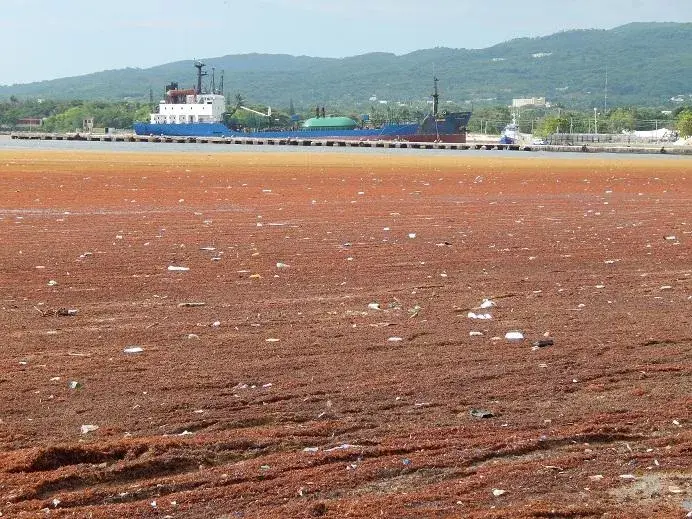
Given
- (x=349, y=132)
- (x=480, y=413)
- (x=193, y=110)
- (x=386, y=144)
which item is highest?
(x=193, y=110)

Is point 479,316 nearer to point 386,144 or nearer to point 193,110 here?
point 386,144

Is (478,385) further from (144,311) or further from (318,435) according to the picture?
(144,311)

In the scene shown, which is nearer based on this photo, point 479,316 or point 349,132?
point 479,316

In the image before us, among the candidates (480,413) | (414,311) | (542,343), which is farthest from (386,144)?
(480,413)

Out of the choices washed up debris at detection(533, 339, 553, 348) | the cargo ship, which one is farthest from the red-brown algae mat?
the cargo ship

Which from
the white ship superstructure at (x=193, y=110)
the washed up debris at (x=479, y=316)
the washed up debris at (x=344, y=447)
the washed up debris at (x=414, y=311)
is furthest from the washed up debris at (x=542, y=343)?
the white ship superstructure at (x=193, y=110)

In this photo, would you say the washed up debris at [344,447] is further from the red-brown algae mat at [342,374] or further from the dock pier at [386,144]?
the dock pier at [386,144]

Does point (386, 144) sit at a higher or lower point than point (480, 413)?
higher

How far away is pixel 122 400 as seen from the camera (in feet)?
25.6

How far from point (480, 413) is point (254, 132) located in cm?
15517

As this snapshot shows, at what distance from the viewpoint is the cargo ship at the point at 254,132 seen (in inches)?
6161

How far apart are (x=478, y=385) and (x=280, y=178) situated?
99.6 ft

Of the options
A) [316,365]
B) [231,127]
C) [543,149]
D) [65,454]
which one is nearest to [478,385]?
[316,365]

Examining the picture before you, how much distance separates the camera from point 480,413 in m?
7.56
